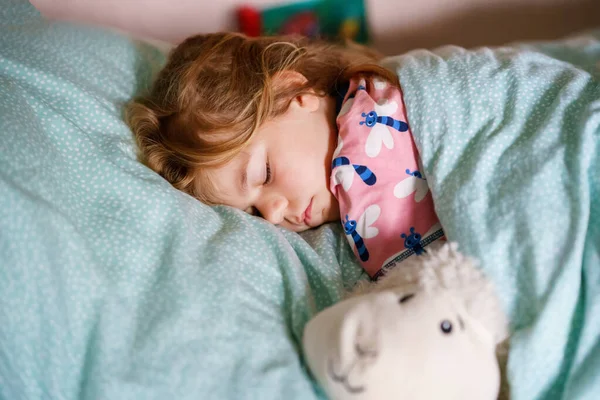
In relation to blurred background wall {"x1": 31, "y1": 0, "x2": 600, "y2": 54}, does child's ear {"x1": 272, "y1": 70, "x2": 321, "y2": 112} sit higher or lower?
higher

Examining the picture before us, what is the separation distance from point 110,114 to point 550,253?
787mm

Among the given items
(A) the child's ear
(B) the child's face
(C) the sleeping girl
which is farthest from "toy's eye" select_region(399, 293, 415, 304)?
(A) the child's ear

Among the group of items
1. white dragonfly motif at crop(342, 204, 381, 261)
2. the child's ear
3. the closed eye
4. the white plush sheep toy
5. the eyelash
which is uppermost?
the child's ear

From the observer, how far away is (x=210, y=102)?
1032 millimetres

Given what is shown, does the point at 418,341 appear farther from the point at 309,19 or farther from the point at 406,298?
the point at 309,19

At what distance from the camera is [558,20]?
172cm

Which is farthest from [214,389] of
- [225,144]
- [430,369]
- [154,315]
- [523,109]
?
[523,109]

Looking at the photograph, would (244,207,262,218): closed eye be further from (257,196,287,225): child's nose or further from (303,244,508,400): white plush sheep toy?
(303,244,508,400): white plush sheep toy

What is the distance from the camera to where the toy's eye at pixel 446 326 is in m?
0.68

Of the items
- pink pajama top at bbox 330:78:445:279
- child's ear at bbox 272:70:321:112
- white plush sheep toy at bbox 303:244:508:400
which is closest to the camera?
white plush sheep toy at bbox 303:244:508:400

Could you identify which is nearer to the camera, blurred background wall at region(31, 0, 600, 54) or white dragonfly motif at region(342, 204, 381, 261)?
white dragonfly motif at region(342, 204, 381, 261)

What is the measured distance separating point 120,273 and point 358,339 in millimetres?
376

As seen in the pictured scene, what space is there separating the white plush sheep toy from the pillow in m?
0.09

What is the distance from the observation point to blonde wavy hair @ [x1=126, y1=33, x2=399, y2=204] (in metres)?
1.01
